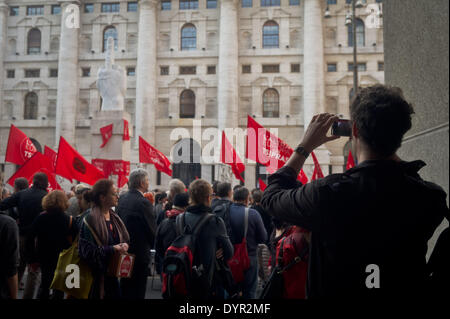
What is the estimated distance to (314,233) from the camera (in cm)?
170

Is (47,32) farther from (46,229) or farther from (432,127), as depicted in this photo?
(432,127)

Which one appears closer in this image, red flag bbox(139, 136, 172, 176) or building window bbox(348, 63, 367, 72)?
red flag bbox(139, 136, 172, 176)

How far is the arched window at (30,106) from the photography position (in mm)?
35406

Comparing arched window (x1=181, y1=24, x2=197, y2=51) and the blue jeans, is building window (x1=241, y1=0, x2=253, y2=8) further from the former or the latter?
the blue jeans

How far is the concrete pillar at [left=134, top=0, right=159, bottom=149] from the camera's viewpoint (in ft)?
107

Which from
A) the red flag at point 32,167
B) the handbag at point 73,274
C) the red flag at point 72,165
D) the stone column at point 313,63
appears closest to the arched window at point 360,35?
the stone column at point 313,63

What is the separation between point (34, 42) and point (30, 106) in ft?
18.4

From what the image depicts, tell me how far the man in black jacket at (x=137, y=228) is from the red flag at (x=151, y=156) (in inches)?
324

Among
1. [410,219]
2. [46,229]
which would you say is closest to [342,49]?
[46,229]

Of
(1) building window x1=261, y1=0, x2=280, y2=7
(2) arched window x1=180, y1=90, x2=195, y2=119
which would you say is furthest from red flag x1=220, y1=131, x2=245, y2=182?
(1) building window x1=261, y1=0, x2=280, y2=7

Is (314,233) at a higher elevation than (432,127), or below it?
below

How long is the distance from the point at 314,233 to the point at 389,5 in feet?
7.90

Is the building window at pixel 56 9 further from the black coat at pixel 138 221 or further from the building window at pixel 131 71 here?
the black coat at pixel 138 221

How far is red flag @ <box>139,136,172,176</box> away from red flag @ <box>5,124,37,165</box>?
4.68 m
